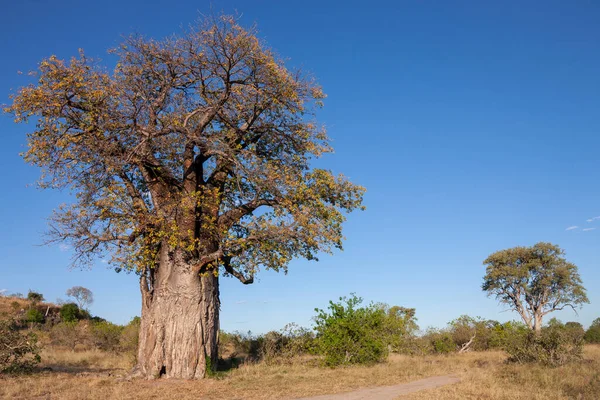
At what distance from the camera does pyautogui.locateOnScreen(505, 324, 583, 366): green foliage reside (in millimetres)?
14461

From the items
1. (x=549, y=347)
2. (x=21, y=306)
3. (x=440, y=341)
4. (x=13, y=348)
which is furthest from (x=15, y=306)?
(x=549, y=347)

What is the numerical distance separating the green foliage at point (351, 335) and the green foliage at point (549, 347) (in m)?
4.39

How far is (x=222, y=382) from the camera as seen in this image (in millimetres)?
12133

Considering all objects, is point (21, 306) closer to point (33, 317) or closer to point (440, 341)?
point (33, 317)

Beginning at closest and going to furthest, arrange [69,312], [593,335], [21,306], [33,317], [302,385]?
1. [302,385]
2. [593,335]
3. [33,317]
4. [69,312]
5. [21,306]

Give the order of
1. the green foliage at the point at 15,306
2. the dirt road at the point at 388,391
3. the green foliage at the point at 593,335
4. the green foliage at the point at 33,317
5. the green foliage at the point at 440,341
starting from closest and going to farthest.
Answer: the dirt road at the point at 388,391 → the green foliage at the point at 440,341 → the green foliage at the point at 593,335 → the green foliage at the point at 33,317 → the green foliage at the point at 15,306

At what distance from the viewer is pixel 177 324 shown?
1330cm

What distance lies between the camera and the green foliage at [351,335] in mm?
16922

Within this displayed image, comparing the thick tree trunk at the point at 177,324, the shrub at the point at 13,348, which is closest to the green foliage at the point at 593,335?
the thick tree trunk at the point at 177,324

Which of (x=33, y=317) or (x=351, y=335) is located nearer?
(x=351, y=335)

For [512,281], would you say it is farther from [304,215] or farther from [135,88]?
[135,88]

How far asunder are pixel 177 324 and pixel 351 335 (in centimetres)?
659

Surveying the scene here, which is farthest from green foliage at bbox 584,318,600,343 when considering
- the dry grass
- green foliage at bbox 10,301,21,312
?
green foliage at bbox 10,301,21,312

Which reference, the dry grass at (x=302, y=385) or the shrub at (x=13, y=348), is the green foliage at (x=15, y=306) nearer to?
the shrub at (x=13, y=348)
